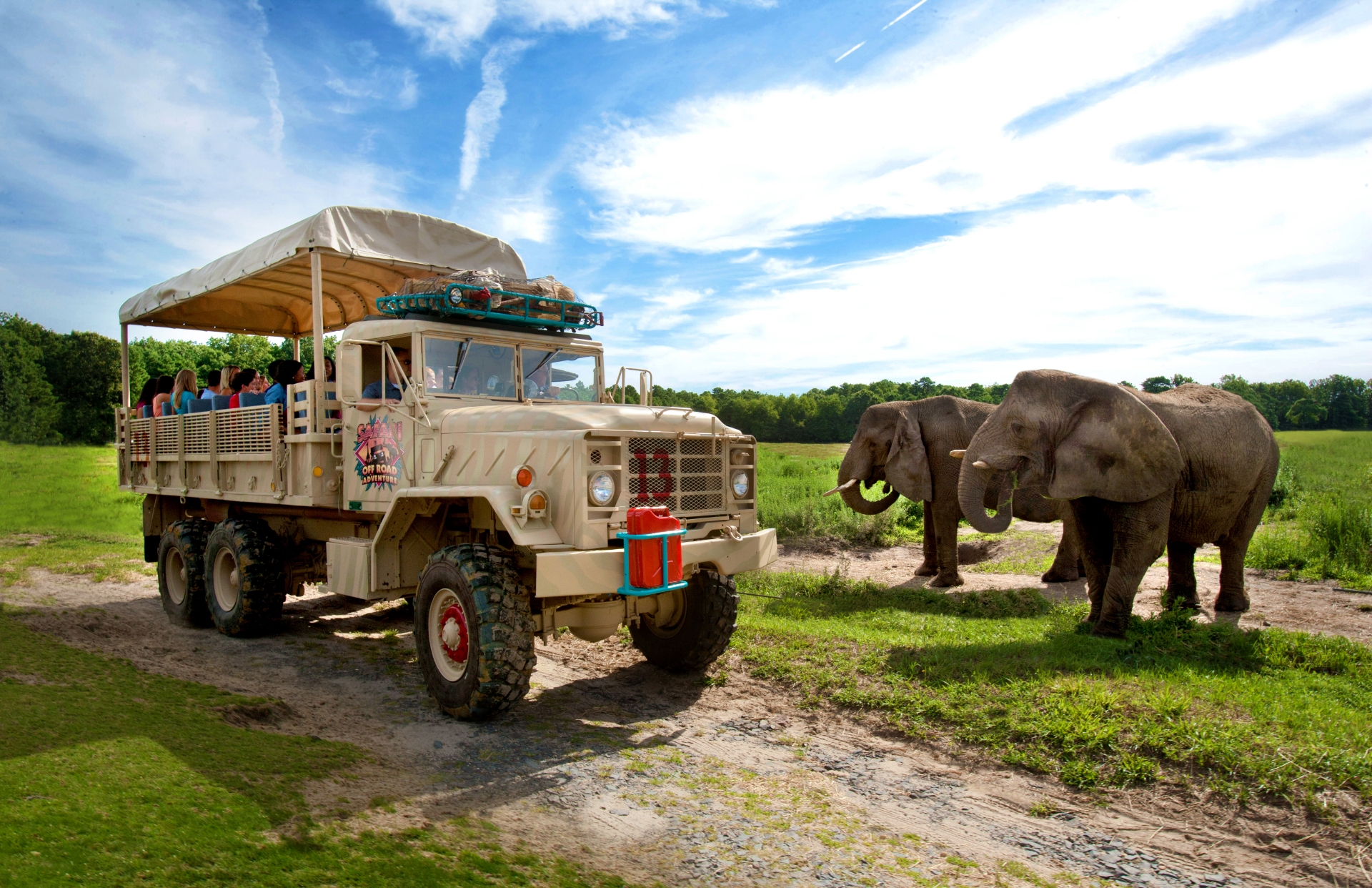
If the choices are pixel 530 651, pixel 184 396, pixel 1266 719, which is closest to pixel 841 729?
pixel 530 651

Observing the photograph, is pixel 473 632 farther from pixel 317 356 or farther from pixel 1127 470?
pixel 1127 470

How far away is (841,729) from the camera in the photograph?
6.27 metres

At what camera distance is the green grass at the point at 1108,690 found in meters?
5.08

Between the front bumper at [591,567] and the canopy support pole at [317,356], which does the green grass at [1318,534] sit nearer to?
the front bumper at [591,567]

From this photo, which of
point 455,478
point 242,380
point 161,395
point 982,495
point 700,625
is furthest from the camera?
point 161,395

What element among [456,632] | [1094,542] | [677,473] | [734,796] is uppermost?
[677,473]

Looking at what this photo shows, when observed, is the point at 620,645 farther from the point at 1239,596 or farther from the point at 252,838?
the point at 1239,596

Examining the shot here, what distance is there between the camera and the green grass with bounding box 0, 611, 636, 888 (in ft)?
11.9

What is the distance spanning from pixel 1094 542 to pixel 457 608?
6.51 meters

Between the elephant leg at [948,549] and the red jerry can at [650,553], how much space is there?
7.07 metres

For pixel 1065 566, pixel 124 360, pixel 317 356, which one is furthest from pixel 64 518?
pixel 1065 566

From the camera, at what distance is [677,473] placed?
6844mm

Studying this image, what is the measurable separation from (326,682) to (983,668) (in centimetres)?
561

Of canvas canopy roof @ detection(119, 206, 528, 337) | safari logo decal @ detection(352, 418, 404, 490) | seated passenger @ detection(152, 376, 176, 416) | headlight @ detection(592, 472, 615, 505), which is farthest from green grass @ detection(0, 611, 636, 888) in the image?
seated passenger @ detection(152, 376, 176, 416)
